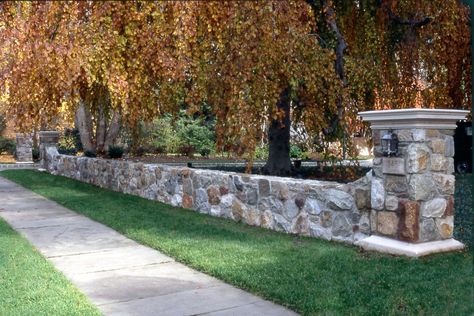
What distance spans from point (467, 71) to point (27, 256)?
9445 mm

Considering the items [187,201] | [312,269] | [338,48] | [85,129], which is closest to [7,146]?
[85,129]

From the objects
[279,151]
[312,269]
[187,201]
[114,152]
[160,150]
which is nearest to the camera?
[312,269]

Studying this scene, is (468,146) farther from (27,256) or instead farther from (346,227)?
(27,256)

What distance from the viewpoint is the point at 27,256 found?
7156 mm

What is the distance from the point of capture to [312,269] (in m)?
6.16

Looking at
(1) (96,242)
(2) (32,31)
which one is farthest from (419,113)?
(1) (96,242)

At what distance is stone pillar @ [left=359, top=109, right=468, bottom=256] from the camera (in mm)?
6621

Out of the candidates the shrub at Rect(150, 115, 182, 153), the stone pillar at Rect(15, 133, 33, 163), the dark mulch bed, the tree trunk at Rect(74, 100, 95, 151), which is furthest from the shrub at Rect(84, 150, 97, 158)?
the dark mulch bed

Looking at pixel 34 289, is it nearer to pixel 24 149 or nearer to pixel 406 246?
pixel 406 246

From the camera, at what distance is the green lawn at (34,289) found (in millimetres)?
5043

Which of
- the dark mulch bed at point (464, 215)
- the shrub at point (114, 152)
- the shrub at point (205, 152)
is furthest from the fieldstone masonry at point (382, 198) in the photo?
the shrub at point (205, 152)

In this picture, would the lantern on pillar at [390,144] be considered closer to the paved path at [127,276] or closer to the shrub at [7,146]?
the paved path at [127,276]

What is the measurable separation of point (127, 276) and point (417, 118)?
3.68m

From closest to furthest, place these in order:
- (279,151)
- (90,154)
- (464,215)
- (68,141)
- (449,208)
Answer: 1. (449,208)
2. (464,215)
3. (279,151)
4. (90,154)
5. (68,141)
